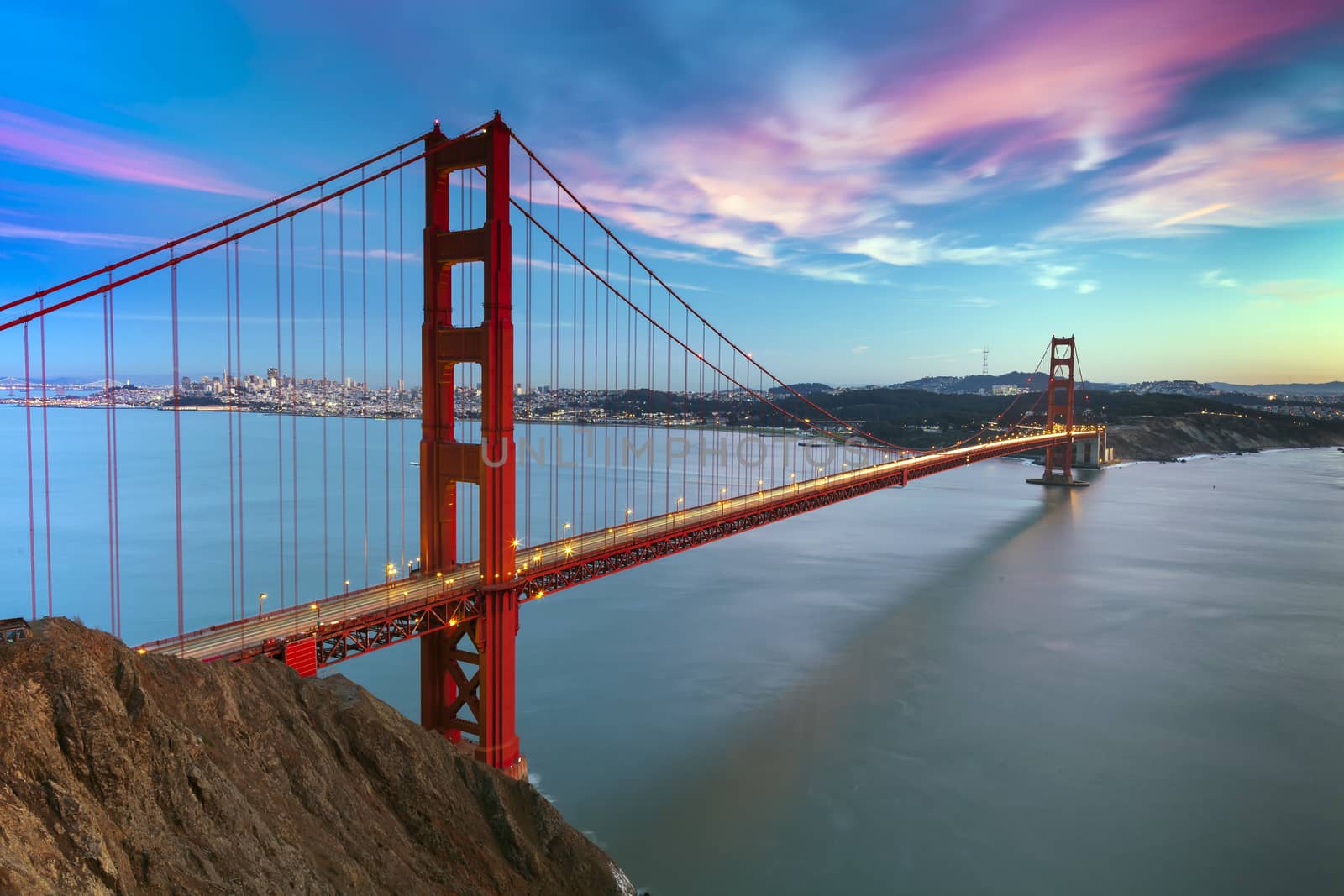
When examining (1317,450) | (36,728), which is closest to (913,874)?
(36,728)

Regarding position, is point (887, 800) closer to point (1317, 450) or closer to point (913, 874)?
point (913, 874)

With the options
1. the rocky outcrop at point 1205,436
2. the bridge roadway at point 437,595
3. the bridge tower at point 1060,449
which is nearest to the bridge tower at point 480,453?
the bridge roadway at point 437,595

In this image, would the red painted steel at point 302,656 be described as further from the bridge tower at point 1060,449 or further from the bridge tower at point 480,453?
the bridge tower at point 1060,449

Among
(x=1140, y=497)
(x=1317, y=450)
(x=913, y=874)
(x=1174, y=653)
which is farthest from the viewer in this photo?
(x=1317, y=450)

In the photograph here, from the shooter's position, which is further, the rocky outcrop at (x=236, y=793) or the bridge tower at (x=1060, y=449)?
the bridge tower at (x=1060, y=449)

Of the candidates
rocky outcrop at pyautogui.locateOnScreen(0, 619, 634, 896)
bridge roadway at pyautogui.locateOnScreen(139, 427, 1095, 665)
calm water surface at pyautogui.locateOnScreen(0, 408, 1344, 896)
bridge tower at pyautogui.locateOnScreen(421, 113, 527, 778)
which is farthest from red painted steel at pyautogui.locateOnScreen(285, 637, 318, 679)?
calm water surface at pyautogui.locateOnScreen(0, 408, 1344, 896)

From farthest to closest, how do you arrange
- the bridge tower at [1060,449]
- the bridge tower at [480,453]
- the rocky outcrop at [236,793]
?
the bridge tower at [1060,449] → the bridge tower at [480,453] → the rocky outcrop at [236,793]

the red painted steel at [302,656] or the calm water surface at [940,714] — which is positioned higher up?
the red painted steel at [302,656]
